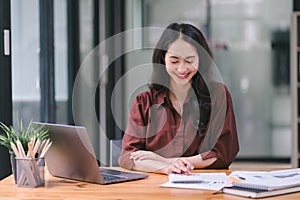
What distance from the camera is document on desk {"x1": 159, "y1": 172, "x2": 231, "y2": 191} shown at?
1.66 metres

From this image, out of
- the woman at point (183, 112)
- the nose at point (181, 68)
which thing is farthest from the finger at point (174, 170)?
the nose at point (181, 68)

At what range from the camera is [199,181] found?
5.69 feet

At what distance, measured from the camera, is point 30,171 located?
1684 mm

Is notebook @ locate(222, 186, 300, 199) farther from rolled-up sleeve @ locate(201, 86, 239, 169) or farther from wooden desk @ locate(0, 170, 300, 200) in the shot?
rolled-up sleeve @ locate(201, 86, 239, 169)

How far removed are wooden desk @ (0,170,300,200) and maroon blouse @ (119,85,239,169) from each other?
0.36 m

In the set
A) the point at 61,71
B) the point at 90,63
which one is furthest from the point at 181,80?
the point at 90,63

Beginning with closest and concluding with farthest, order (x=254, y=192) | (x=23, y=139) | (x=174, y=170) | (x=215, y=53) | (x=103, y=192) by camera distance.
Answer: (x=254, y=192) → (x=103, y=192) → (x=23, y=139) → (x=174, y=170) → (x=215, y=53)

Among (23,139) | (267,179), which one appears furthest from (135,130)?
(267,179)

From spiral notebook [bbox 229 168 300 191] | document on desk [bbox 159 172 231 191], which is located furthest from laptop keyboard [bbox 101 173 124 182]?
spiral notebook [bbox 229 168 300 191]

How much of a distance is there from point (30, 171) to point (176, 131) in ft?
2.24

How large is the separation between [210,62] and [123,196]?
80 centimetres

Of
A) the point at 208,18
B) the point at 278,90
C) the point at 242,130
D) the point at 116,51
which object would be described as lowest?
the point at 242,130

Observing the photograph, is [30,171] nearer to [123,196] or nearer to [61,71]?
[123,196]

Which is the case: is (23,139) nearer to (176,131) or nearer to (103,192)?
(103,192)
